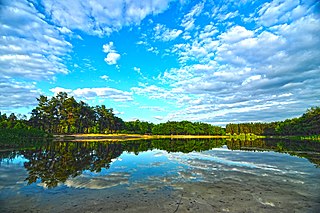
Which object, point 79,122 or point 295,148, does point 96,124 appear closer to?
point 79,122

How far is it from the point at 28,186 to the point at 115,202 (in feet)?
21.6

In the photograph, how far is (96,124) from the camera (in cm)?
11462

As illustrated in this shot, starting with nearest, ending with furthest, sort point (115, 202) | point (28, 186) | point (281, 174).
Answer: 1. point (115, 202)
2. point (28, 186)
3. point (281, 174)

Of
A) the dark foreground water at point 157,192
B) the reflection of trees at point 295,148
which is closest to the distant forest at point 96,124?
the dark foreground water at point 157,192

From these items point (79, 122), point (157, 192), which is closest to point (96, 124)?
point (79, 122)

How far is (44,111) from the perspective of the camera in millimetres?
78875

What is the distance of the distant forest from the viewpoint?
79062 millimetres

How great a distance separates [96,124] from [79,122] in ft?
56.0

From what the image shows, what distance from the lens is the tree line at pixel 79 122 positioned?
7894 cm

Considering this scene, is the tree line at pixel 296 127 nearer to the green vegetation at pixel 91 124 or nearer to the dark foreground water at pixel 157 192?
the green vegetation at pixel 91 124

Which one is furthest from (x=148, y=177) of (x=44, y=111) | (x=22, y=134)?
(x=44, y=111)

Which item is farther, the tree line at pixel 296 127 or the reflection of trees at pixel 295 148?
the tree line at pixel 296 127

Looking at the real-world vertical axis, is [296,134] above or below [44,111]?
below

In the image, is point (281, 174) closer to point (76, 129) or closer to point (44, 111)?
point (44, 111)
